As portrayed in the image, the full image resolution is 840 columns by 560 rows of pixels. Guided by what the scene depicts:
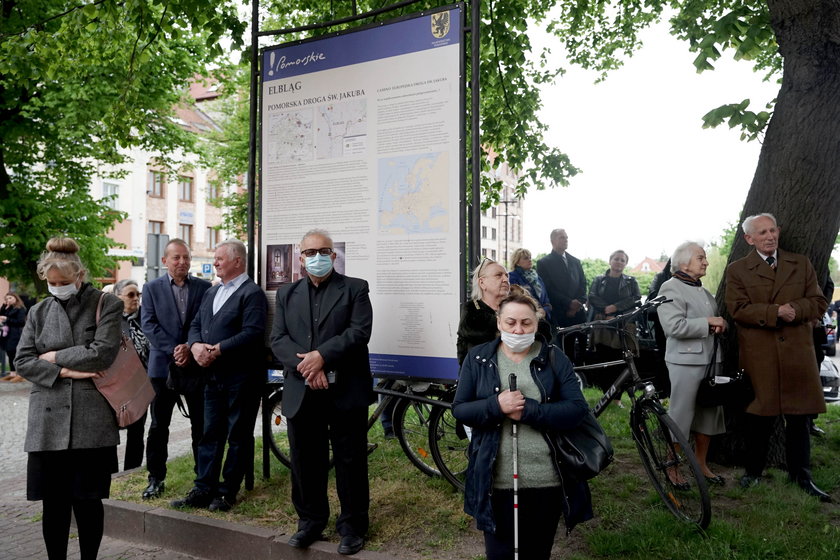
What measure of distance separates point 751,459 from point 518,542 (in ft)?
10.4

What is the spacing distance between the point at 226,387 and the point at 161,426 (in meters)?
0.92

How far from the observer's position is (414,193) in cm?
560

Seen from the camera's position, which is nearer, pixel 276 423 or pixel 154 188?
pixel 276 423

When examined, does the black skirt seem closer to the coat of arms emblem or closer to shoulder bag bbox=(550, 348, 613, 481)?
shoulder bag bbox=(550, 348, 613, 481)

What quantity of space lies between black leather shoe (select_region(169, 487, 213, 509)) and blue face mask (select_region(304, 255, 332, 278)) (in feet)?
6.82

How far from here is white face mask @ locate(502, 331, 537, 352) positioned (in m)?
3.64

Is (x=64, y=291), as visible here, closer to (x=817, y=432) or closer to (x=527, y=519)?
(x=527, y=519)

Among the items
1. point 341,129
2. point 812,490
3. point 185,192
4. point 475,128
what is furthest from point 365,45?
point 185,192

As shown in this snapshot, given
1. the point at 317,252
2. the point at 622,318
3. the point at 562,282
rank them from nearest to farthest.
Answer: the point at 317,252
the point at 622,318
the point at 562,282

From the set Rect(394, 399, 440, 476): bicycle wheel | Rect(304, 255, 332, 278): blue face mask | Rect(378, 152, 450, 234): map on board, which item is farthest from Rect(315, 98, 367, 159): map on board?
Rect(394, 399, 440, 476): bicycle wheel

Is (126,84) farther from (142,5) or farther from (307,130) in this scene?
(307,130)

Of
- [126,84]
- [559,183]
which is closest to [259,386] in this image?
[126,84]

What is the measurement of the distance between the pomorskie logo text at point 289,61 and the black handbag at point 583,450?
12.5 feet

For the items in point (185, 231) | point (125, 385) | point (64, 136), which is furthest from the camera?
point (185, 231)
